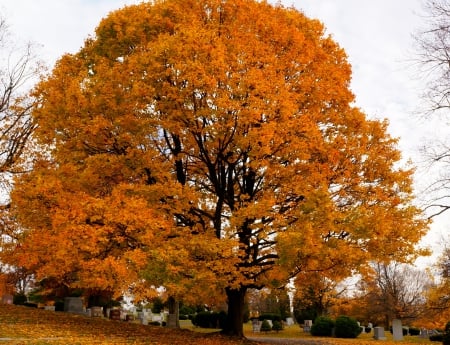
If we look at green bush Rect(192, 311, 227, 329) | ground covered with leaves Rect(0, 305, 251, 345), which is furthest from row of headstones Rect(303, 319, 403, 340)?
ground covered with leaves Rect(0, 305, 251, 345)

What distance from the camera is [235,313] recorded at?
1731cm

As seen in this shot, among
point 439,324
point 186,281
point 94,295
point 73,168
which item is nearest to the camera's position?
point 186,281

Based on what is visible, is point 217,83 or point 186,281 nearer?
point 186,281

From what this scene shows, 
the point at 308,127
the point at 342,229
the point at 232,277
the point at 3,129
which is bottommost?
the point at 232,277

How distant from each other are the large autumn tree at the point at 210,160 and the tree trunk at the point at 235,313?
0.19 feet

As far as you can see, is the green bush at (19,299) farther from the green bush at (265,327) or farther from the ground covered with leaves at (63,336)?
the ground covered with leaves at (63,336)

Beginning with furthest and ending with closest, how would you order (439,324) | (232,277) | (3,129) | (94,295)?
(94,295) < (439,324) < (3,129) < (232,277)

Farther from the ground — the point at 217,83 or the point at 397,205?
the point at 217,83

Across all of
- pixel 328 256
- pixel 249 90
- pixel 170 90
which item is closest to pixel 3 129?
pixel 170 90

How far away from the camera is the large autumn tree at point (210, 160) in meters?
12.6

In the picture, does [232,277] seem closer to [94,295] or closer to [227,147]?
[227,147]

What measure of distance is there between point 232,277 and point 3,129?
16638mm

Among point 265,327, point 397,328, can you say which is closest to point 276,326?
point 265,327

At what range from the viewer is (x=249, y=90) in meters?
13.5
